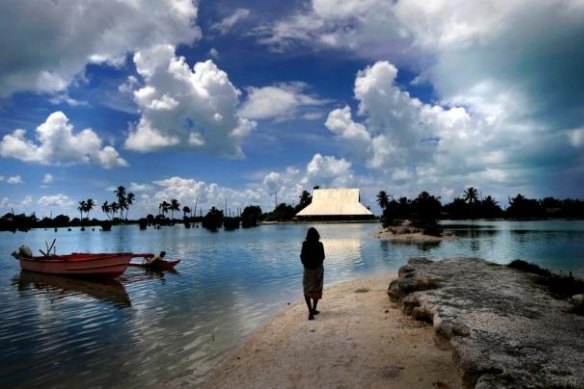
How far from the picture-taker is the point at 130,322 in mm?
13422

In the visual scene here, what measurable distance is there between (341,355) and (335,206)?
101871mm

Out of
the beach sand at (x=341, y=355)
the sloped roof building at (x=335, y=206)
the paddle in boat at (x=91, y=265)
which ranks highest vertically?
the sloped roof building at (x=335, y=206)

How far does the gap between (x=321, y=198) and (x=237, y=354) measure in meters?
105

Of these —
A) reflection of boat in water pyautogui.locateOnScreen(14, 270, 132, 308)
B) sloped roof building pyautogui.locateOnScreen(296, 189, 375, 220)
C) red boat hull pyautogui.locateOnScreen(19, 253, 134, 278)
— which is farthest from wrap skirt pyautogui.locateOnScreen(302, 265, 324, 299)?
sloped roof building pyautogui.locateOnScreen(296, 189, 375, 220)

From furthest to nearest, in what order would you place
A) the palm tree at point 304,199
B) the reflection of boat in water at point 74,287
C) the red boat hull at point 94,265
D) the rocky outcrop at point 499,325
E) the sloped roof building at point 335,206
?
the palm tree at point 304,199, the sloped roof building at point 335,206, the red boat hull at point 94,265, the reflection of boat in water at point 74,287, the rocky outcrop at point 499,325

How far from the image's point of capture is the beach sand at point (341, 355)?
707cm

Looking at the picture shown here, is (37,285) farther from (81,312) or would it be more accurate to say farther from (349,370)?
(349,370)

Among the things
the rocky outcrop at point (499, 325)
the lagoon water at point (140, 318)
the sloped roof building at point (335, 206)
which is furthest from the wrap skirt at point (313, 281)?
the sloped roof building at point (335, 206)

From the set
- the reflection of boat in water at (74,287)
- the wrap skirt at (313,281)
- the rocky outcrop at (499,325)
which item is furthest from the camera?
the reflection of boat in water at (74,287)

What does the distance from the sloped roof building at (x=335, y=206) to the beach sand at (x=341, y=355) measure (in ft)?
316

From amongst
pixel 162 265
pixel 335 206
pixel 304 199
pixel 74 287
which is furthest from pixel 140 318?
pixel 304 199

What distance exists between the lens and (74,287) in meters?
22.1

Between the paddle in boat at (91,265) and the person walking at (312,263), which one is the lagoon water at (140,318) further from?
the person walking at (312,263)

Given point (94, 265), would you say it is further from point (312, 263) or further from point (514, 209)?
point (514, 209)
